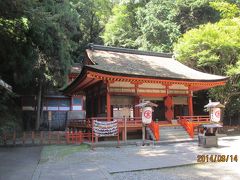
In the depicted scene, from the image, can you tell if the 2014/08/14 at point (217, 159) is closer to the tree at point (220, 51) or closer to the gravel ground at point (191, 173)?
the gravel ground at point (191, 173)

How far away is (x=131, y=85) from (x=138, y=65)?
7.95ft

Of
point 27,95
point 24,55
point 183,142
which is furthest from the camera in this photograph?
point 27,95

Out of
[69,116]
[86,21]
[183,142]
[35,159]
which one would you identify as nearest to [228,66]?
[183,142]

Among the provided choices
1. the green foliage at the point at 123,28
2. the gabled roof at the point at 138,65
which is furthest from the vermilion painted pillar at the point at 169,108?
the green foliage at the point at 123,28

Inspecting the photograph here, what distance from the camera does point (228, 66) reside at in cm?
2261

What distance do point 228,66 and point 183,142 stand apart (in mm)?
10105

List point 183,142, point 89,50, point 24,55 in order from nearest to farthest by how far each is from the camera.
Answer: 1. point 24,55
2. point 183,142
3. point 89,50

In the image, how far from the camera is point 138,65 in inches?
Answer: 795

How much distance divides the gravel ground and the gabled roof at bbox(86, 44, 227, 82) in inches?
339

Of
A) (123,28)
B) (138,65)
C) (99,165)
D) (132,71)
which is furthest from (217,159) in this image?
(123,28)

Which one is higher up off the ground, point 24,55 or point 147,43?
point 147,43

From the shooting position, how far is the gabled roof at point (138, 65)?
1728cm

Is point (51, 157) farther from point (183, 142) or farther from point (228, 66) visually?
point (228, 66)

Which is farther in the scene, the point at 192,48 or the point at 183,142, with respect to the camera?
the point at 192,48
